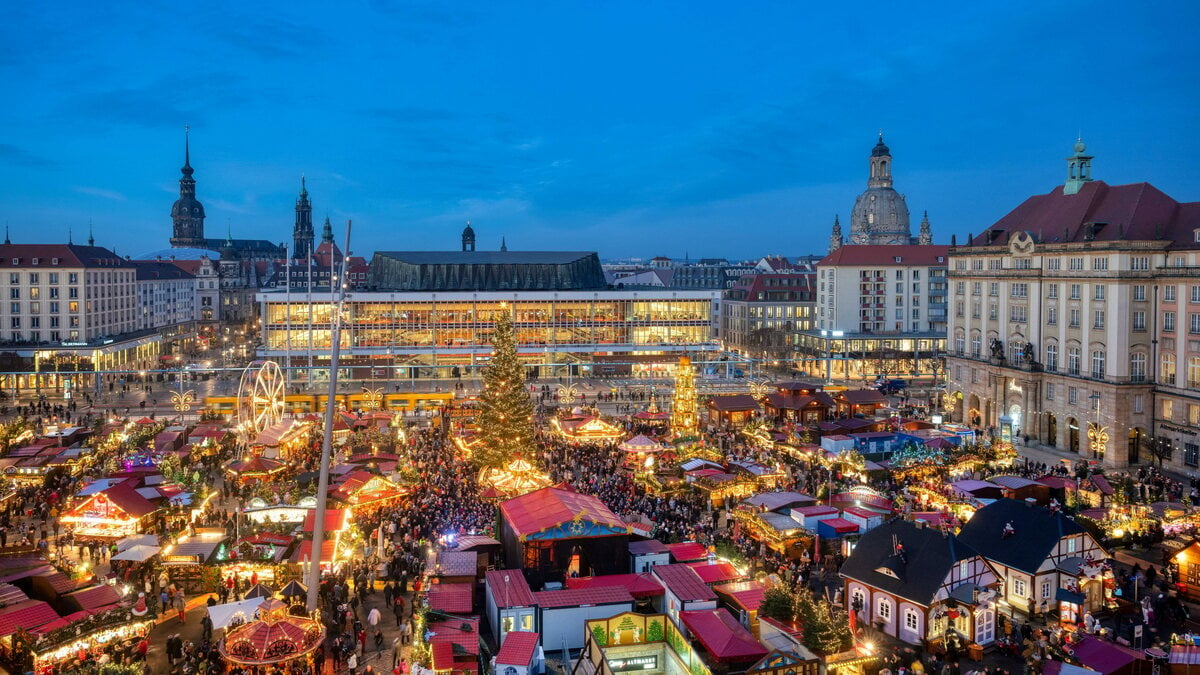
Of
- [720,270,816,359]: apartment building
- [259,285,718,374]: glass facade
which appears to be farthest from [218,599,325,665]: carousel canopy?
[720,270,816,359]: apartment building

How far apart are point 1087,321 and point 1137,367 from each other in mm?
3375

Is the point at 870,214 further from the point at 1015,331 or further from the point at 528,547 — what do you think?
the point at 528,547

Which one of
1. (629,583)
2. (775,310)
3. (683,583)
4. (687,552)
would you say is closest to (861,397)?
(687,552)

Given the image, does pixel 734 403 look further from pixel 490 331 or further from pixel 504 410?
pixel 490 331

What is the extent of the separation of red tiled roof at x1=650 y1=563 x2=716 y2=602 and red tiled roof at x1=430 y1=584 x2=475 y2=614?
4904 mm

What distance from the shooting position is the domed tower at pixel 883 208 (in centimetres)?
15288

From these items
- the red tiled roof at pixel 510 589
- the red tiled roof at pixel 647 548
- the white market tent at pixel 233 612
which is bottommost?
the white market tent at pixel 233 612

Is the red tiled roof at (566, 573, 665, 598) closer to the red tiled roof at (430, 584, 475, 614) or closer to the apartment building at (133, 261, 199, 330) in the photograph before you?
the red tiled roof at (430, 584, 475, 614)

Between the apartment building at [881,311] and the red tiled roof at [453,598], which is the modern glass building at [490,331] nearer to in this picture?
the apartment building at [881,311]

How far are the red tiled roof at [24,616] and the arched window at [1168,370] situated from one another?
4697cm

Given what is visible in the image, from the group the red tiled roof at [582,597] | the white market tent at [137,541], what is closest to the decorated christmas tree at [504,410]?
the white market tent at [137,541]

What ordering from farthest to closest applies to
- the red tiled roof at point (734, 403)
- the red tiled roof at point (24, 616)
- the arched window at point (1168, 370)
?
the red tiled roof at point (734, 403) < the arched window at point (1168, 370) < the red tiled roof at point (24, 616)

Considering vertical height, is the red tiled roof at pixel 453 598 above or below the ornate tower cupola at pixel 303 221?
below

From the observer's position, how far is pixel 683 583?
890 inches
